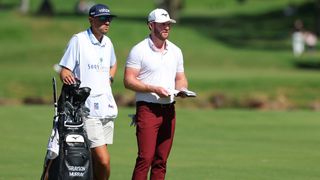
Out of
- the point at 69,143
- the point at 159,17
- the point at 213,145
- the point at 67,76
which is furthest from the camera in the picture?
the point at 213,145

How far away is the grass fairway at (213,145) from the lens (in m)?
16.0

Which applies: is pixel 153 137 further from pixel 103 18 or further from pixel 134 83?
pixel 103 18

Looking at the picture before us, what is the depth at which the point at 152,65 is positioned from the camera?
12.3 m

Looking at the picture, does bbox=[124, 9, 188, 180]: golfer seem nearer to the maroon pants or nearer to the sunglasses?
the maroon pants

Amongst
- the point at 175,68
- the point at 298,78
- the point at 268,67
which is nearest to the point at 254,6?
the point at 268,67

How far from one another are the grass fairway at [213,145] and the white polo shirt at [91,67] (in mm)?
3022

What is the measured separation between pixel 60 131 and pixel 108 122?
0.93m

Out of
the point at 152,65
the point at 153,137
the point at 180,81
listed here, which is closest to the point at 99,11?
the point at 152,65

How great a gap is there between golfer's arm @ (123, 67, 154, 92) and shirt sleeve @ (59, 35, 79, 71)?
0.63 metres

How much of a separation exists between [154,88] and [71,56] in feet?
3.49

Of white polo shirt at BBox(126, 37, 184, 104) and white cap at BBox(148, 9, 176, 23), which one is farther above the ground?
white cap at BBox(148, 9, 176, 23)

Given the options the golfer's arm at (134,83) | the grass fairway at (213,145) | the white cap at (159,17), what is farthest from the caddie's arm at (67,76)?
the grass fairway at (213,145)

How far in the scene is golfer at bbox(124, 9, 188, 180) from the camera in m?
12.3

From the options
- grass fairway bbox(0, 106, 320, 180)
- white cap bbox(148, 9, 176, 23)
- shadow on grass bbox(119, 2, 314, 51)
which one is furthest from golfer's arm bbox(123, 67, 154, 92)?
shadow on grass bbox(119, 2, 314, 51)
